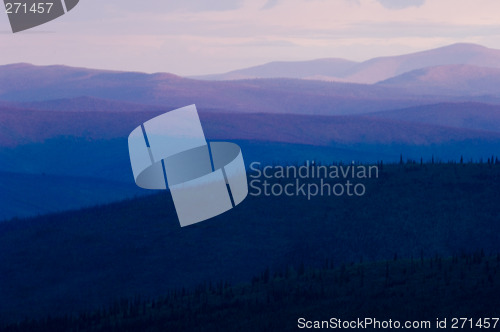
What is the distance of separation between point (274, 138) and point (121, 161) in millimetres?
25511

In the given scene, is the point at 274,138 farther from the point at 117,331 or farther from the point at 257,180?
the point at 117,331

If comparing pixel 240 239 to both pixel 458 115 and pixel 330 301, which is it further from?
pixel 458 115

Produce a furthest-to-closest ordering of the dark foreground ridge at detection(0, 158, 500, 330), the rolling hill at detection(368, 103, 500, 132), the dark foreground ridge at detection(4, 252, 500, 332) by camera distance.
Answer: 1. the rolling hill at detection(368, 103, 500, 132)
2. the dark foreground ridge at detection(0, 158, 500, 330)
3. the dark foreground ridge at detection(4, 252, 500, 332)

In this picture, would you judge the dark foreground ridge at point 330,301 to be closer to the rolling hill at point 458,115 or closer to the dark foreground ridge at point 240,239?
the dark foreground ridge at point 240,239

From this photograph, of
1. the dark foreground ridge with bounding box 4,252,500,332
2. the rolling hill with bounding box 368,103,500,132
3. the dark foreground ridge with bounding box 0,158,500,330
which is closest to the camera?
the dark foreground ridge with bounding box 4,252,500,332

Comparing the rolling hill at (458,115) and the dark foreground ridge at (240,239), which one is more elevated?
the dark foreground ridge at (240,239)

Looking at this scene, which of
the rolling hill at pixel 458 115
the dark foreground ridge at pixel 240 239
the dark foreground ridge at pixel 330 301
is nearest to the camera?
the dark foreground ridge at pixel 330 301

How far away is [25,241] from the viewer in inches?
1812

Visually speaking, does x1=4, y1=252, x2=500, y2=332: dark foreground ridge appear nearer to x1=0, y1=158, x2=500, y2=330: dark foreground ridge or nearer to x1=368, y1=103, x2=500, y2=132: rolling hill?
x1=0, y1=158, x2=500, y2=330: dark foreground ridge

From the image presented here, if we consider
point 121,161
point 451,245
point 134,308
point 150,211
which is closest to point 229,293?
point 134,308

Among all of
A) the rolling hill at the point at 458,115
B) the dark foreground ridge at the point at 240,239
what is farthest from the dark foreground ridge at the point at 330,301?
the rolling hill at the point at 458,115

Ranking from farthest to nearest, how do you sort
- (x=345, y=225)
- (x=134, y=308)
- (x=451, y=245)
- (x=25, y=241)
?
(x=25, y=241), (x=345, y=225), (x=451, y=245), (x=134, y=308)

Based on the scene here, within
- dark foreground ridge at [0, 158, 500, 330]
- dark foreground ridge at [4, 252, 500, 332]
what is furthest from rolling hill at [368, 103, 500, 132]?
dark foreground ridge at [4, 252, 500, 332]

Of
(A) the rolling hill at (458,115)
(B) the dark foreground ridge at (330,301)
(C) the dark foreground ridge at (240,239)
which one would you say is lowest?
(A) the rolling hill at (458,115)
